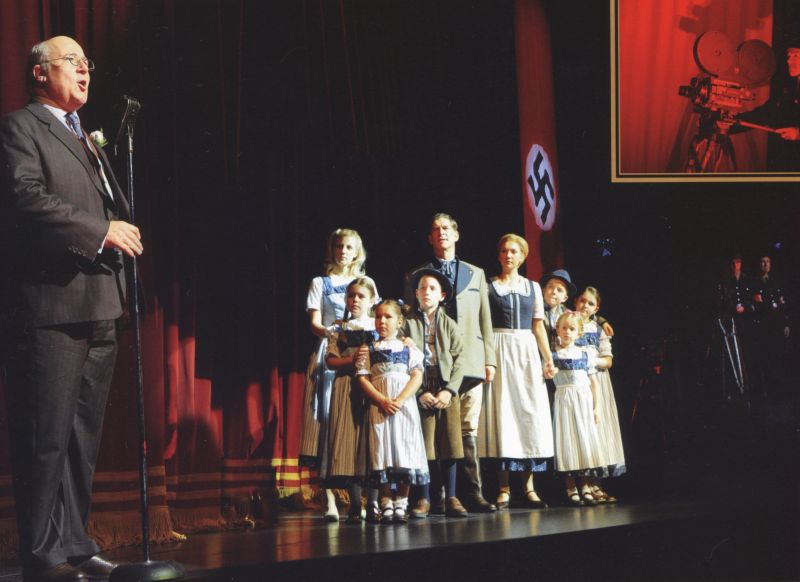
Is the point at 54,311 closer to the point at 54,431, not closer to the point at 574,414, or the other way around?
the point at 54,431

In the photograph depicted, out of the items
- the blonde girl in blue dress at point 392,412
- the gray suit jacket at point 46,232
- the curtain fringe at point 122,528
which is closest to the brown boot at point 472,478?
the blonde girl in blue dress at point 392,412

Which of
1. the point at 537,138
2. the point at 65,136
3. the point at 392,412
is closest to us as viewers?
the point at 65,136

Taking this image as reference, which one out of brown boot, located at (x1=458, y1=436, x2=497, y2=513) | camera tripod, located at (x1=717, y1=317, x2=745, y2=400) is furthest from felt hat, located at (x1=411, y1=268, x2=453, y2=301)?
camera tripod, located at (x1=717, y1=317, x2=745, y2=400)

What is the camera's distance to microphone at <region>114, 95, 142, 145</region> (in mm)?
2596

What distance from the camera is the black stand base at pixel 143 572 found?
2.39 metres

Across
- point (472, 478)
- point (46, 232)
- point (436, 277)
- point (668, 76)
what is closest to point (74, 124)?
point (46, 232)

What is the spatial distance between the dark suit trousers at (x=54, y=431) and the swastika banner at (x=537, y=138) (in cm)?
373

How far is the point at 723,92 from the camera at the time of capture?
19.3ft

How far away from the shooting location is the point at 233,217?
5074 millimetres

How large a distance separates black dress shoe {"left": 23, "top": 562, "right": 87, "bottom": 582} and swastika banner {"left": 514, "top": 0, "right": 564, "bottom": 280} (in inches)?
156

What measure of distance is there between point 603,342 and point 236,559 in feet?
9.30

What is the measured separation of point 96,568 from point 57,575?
0.57ft

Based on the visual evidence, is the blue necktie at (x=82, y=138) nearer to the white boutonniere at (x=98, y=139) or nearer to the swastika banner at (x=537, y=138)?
the white boutonniere at (x=98, y=139)

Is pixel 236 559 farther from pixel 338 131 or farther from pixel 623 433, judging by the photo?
pixel 623 433
